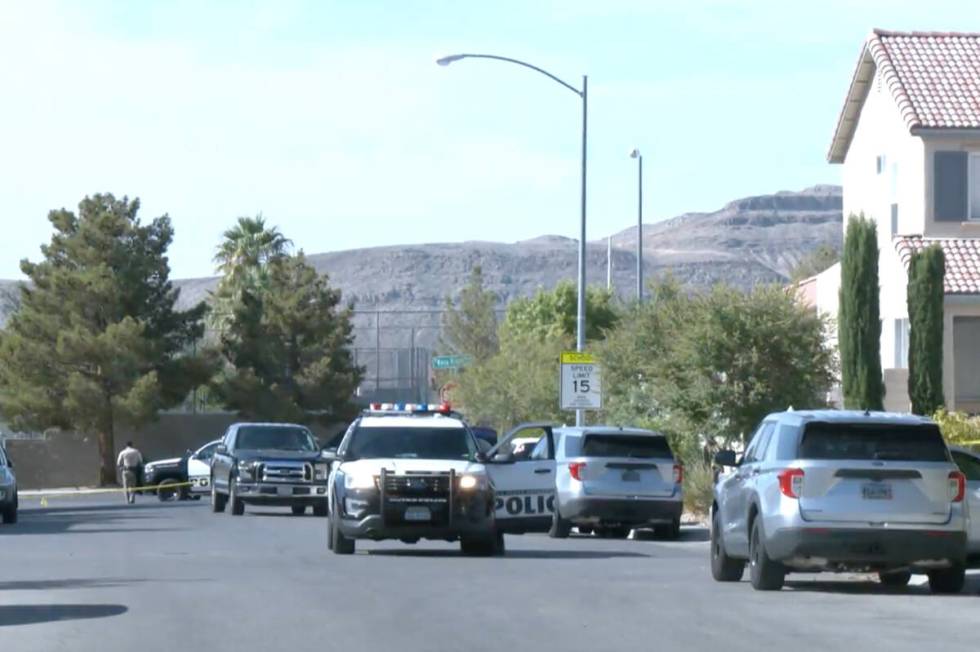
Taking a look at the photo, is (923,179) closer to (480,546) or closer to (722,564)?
(480,546)

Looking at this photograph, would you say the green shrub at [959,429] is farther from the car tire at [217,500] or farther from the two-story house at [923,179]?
the car tire at [217,500]

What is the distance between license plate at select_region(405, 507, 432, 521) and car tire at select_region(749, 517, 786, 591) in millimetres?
6107

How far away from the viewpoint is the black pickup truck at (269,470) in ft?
125

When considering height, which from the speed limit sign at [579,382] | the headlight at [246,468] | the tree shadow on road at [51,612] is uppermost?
the speed limit sign at [579,382]

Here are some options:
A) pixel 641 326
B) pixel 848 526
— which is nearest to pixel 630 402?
pixel 641 326

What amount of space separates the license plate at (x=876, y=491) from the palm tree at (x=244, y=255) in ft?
216

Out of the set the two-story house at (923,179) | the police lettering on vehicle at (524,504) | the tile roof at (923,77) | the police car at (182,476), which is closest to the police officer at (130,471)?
the police car at (182,476)

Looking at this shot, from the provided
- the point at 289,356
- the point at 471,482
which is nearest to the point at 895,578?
the point at 471,482

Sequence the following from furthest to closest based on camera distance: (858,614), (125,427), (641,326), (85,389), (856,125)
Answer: (125,427) < (85,389) < (856,125) < (641,326) < (858,614)

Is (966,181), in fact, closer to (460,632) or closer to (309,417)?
(460,632)

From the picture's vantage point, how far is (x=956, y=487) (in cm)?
1833

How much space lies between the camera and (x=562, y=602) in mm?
17406

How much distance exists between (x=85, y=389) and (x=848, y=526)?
50340 mm

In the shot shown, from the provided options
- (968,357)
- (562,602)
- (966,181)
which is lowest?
(562,602)
